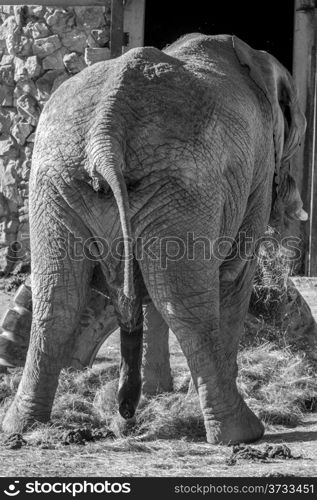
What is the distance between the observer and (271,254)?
8109mm

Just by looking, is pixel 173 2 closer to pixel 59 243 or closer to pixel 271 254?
pixel 271 254

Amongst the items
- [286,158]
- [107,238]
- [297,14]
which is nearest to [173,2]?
[297,14]

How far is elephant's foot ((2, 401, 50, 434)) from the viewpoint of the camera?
18.4ft

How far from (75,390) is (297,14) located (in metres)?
5.32

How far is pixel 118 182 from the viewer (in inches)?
200

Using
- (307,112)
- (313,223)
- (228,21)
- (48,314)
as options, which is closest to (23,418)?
(48,314)

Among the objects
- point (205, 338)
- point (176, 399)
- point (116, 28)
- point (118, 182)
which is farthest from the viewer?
point (116, 28)

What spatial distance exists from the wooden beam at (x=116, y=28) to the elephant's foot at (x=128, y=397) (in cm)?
444

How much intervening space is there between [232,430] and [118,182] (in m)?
1.33

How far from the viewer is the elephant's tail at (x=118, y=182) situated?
509cm

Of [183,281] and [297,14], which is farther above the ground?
[297,14]

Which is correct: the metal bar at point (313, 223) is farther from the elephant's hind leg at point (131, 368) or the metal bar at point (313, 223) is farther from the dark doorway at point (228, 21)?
the elephant's hind leg at point (131, 368)

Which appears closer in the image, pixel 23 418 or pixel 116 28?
pixel 23 418

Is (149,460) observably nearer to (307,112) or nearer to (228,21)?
(307,112)
